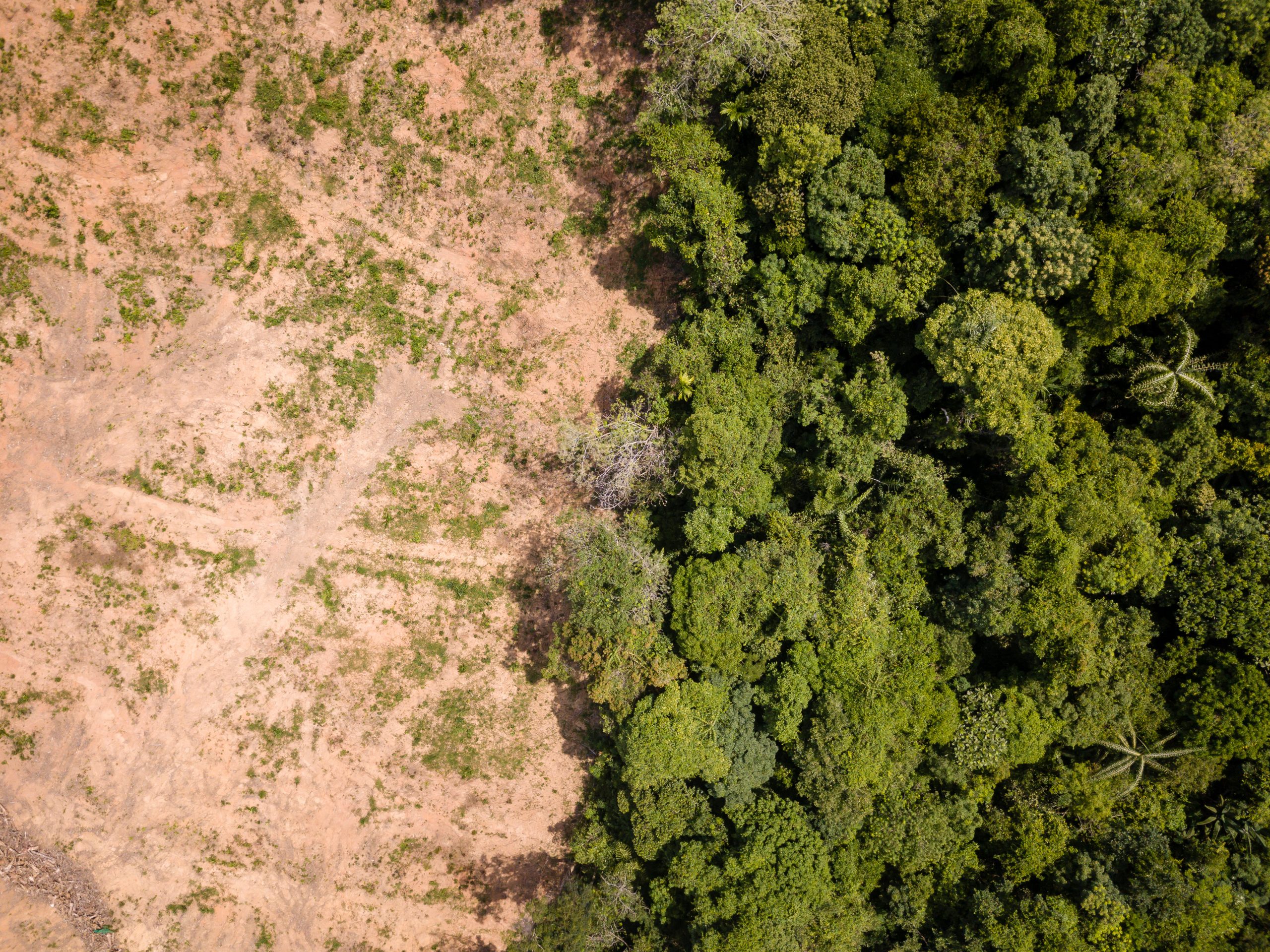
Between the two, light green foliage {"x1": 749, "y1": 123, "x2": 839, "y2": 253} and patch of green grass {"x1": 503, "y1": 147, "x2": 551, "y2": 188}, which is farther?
patch of green grass {"x1": 503, "y1": 147, "x2": 551, "y2": 188}

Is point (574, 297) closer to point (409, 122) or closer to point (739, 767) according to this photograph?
point (409, 122)

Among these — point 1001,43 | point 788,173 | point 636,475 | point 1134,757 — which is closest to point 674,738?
point 636,475

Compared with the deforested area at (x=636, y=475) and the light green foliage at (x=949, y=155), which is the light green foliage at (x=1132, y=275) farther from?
the light green foliage at (x=949, y=155)

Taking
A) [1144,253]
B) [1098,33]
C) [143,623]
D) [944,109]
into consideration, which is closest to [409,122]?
[944,109]

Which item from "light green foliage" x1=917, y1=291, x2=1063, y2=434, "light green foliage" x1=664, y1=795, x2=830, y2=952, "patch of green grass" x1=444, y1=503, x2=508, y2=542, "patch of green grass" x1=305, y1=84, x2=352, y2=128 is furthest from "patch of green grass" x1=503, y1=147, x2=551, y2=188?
"light green foliage" x1=664, y1=795, x2=830, y2=952

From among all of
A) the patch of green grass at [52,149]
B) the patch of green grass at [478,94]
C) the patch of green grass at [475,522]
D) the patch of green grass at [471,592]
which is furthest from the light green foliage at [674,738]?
the patch of green grass at [52,149]

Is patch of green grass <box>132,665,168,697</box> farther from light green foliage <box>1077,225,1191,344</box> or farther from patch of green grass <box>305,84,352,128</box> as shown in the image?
light green foliage <box>1077,225,1191,344</box>
